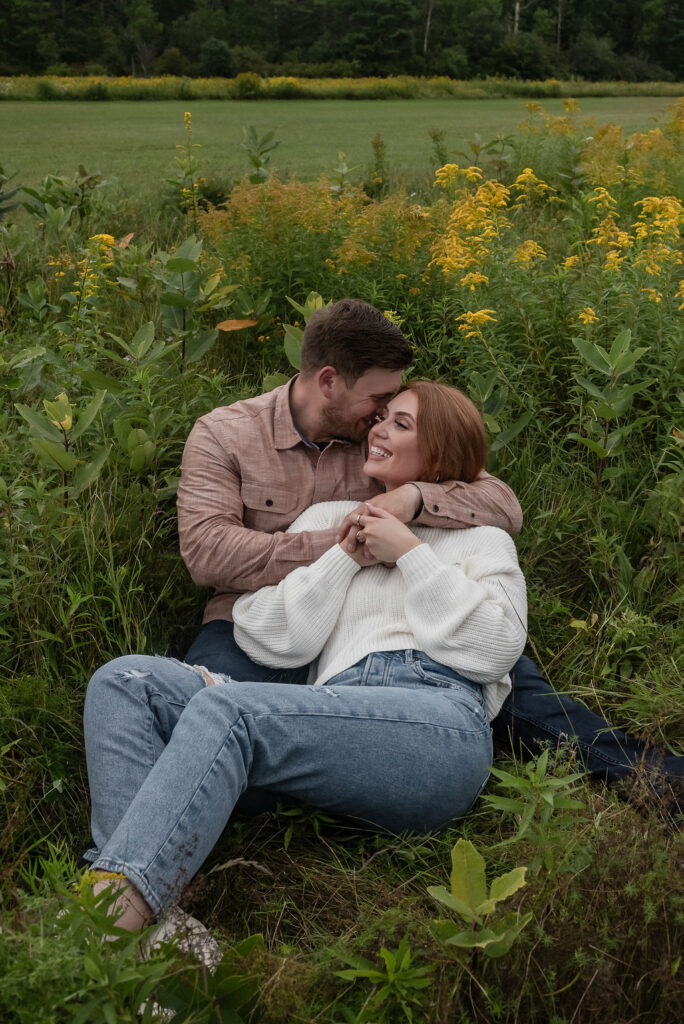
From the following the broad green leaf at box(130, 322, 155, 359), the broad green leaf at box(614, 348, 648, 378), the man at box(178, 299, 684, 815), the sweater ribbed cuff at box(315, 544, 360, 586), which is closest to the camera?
the sweater ribbed cuff at box(315, 544, 360, 586)

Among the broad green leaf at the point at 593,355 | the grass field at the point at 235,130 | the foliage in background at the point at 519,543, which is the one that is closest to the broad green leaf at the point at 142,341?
the foliage in background at the point at 519,543

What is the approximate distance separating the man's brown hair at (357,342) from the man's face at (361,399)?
0.02m

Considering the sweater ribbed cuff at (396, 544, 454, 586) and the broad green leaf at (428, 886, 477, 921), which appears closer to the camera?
the broad green leaf at (428, 886, 477, 921)

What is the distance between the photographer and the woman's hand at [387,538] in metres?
2.64

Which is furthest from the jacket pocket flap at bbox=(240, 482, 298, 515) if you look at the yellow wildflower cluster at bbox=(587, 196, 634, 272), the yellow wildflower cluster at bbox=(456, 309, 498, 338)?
the yellow wildflower cluster at bbox=(587, 196, 634, 272)

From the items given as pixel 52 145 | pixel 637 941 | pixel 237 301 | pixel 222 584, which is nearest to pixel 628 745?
pixel 637 941

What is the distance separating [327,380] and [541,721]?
4.04ft

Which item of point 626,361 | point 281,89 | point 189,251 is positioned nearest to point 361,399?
point 626,361

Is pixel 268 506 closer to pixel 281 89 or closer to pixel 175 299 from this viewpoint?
pixel 175 299

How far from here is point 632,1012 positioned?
1.89 meters

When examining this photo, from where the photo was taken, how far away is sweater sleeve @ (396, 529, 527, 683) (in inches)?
99.0

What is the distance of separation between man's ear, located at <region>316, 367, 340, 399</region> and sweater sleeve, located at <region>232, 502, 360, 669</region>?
1.90ft

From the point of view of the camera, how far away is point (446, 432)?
9.61ft

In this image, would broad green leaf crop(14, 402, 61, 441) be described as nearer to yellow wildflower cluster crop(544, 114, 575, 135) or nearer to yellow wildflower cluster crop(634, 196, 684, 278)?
yellow wildflower cluster crop(634, 196, 684, 278)
